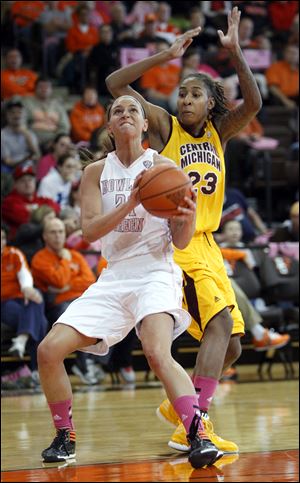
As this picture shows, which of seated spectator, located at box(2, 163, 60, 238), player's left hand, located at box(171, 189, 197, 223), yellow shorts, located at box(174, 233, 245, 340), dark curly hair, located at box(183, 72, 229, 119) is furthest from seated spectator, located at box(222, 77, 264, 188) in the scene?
player's left hand, located at box(171, 189, 197, 223)

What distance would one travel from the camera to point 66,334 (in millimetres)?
5062

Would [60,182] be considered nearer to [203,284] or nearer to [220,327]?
[203,284]

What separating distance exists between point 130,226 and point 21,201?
6.44m

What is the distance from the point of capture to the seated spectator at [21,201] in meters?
11.4

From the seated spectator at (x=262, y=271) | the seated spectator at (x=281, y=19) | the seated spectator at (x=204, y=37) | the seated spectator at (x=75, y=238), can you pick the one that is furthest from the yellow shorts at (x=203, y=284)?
the seated spectator at (x=281, y=19)

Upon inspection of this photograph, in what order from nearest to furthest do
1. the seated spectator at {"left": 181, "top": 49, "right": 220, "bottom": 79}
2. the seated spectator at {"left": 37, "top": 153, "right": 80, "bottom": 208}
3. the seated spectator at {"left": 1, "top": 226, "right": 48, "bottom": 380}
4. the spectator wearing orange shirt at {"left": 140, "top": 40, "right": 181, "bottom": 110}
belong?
1. the seated spectator at {"left": 1, "top": 226, "right": 48, "bottom": 380}
2. the seated spectator at {"left": 37, "top": 153, "right": 80, "bottom": 208}
3. the seated spectator at {"left": 181, "top": 49, "right": 220, "bottom": 79}
4. the spectator wearing orange shirt at {"left": 140, "top": 40, "right": 181, "bottom": 110}

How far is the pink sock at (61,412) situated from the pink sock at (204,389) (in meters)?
0.82

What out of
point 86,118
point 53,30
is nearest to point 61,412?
point 86,118

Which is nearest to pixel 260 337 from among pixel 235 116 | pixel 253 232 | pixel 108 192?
pixel 253 232

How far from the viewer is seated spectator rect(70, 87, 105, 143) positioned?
14.1m

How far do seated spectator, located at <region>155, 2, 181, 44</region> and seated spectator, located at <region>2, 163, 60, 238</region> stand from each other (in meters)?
4.75

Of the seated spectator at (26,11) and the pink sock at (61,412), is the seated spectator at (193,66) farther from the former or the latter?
the pink sock at (61,412)

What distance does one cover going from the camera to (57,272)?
10.4m

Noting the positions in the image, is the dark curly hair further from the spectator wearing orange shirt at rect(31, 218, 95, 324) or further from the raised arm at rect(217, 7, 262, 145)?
the spectator wearing orange shirt at rect(31, 218, 95, 324)
